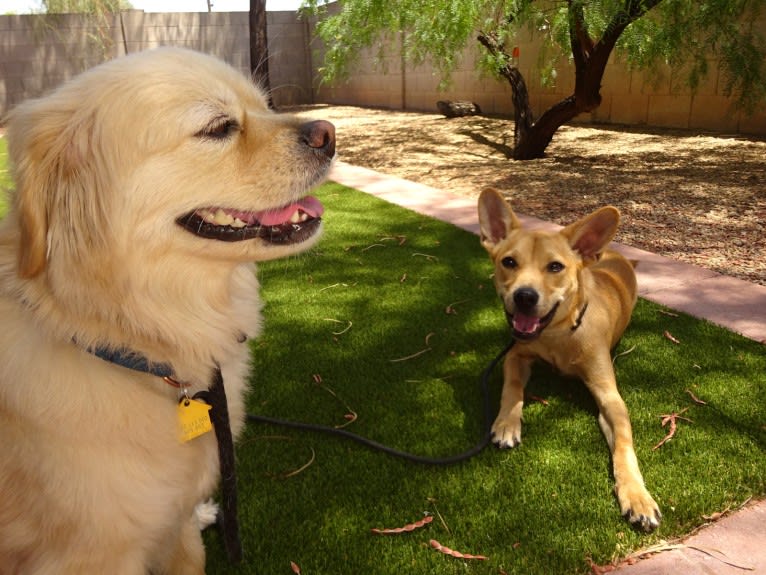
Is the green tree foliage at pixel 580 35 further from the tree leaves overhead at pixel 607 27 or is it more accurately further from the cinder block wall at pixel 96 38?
the cinder block wall at pixel 96 38

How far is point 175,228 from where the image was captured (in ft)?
5.50

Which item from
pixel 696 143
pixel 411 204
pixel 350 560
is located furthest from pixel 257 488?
pixel 696 143

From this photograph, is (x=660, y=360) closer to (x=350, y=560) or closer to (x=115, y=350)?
(x=350, y=560)

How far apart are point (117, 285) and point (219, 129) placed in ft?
1.70

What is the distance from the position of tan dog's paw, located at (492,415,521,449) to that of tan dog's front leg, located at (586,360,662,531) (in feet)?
1.27

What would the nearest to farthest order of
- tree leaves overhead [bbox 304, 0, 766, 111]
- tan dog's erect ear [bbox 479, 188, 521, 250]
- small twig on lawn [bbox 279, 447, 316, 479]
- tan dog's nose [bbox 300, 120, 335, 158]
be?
tan dog's nose [bbox 300, 120, 335, 158] → small twig on lawn [bbox 279, 447, 316, 479] → tan dog's erect ear [bbox 479, 188, 521, 250] → tree leaves overhead [bbox 304, 0, 766, 111]

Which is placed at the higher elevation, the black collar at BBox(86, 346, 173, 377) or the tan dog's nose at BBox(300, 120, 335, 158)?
the tan dog's nose at BBox(300, 120, 335, 158)

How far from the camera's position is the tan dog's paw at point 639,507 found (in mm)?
2164

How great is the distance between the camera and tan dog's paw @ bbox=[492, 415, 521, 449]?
266 cm

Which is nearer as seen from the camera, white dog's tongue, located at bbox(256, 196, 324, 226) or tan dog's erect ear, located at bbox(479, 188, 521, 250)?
white dog's tongue, located at bbox(256, 196, 324, 226)

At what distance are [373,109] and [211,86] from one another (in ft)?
61.6

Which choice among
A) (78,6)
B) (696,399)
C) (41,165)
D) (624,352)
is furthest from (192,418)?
(78,6)

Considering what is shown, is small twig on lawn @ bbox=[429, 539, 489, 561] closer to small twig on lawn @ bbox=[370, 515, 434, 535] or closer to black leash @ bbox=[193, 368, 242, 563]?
small twig on lawn @ bbox=[370, 515, 434, 535]

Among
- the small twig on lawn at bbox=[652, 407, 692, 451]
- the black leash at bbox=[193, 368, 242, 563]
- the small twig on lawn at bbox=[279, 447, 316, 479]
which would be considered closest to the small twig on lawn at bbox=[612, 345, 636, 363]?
the small twig on lawn at bbox=[652, 407, 692, 451]
